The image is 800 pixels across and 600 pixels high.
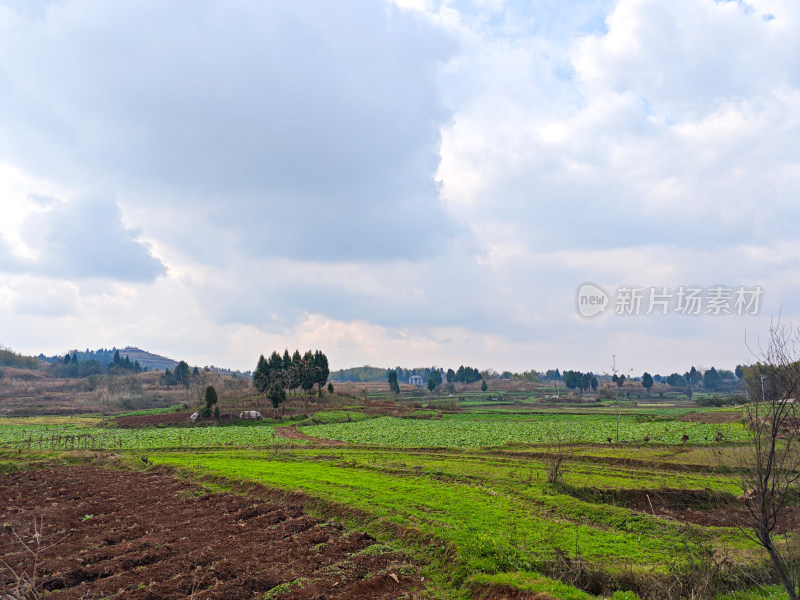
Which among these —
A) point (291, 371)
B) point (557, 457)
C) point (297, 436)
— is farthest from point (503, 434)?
point (291, 371)

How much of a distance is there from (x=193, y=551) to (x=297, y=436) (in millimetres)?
40065

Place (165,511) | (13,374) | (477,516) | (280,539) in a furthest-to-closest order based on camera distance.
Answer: (13,374) → (165,511) → (477,516) → (280,539)

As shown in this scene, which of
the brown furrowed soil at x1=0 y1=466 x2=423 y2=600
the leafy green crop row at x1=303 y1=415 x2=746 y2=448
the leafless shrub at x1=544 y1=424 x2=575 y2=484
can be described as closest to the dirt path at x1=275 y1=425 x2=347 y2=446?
the leafy green crop row at x1=303 y1=415 x2=746 y2=448

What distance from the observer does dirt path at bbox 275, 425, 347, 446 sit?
153 feet

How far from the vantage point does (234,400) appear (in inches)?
3610

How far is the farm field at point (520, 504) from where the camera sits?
483 inches

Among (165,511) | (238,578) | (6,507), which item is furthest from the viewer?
(6,507)

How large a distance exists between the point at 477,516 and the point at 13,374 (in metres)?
207

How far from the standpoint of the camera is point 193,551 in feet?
46.5

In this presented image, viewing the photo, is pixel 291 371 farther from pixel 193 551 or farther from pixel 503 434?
pixel 193 551

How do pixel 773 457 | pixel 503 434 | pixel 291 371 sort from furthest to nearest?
pixel 291 371 < pixel 503 434 < pixel 773 457

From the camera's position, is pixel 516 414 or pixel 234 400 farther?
pixel 234 400

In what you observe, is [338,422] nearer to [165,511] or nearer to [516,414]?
[516,414]

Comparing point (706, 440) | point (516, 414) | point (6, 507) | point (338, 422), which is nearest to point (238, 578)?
point (6, 507)
